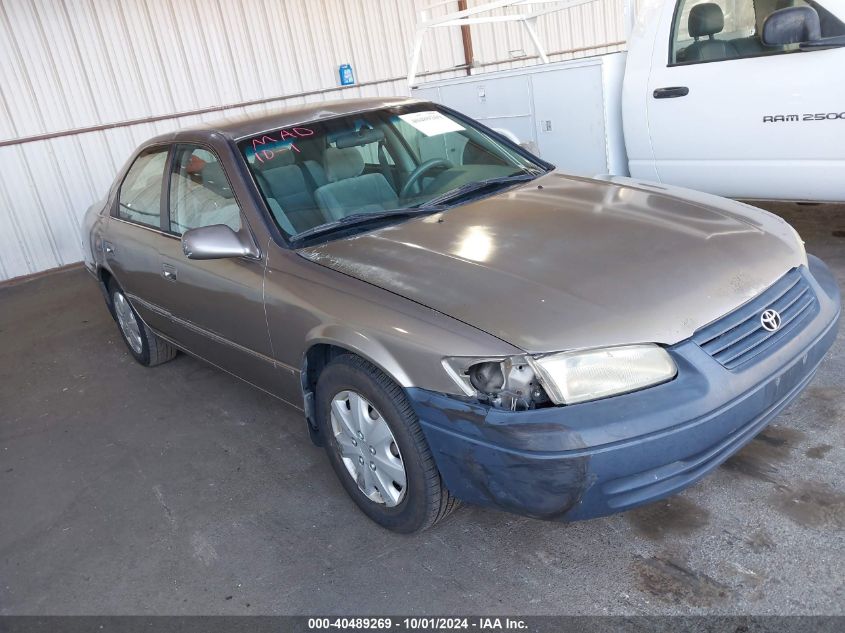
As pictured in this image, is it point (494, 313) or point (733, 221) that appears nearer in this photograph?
point (494, 313)

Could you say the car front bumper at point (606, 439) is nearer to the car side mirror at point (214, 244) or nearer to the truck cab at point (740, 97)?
the car side mirror at point (214, 244)

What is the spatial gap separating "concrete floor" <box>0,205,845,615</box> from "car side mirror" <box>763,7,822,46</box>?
69.3 inches

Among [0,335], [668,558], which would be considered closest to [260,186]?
[668,558]

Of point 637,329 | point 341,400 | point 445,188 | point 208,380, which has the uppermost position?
point 445,188

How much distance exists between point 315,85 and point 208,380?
641 centimetres

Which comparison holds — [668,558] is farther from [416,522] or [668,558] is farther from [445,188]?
[445,188]

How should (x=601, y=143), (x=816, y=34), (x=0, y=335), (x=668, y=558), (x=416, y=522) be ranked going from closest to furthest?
(x=668, y=558) → (x=416, y=522) → (x=816, y=34) → (x=601, y=143) → (x=0, y=335)

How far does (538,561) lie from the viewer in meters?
2.44

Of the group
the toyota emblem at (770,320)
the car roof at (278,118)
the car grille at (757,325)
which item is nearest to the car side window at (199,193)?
the car roof at (278,118)

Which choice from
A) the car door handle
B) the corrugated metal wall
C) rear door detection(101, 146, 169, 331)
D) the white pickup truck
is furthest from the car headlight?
the corrugated metal wall

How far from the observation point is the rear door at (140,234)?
12.5 feet

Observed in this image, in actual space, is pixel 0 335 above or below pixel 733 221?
below

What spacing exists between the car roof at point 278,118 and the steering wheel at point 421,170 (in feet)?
1.55

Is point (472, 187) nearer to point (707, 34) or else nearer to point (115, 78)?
point (707, 34)
